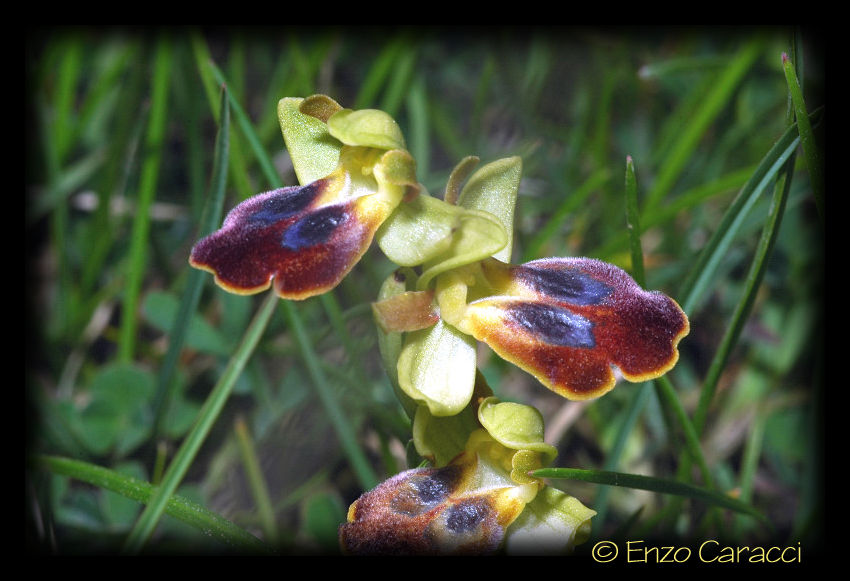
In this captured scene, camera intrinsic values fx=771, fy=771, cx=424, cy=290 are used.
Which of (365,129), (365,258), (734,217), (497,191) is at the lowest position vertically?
(365,258)

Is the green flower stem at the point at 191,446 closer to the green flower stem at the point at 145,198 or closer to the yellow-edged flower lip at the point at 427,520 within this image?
the yellow-edged flower lip at the point at 427,520

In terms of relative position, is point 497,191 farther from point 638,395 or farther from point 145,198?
point 145,198

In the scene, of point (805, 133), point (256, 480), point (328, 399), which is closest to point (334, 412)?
point (328, 399)

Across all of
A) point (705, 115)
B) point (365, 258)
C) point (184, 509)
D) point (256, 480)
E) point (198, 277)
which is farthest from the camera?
point (705, 115)

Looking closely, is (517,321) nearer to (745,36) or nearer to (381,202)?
(381,202)

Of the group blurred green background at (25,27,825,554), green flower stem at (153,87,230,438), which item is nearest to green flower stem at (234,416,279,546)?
blurred green background at (25,27,825,554)

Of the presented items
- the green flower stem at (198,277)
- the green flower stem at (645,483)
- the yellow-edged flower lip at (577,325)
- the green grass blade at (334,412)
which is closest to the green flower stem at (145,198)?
the green flower stem at (198,277)

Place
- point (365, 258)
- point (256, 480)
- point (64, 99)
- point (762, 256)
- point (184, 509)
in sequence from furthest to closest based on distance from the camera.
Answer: point (64, 99)
point (365, 258)
point (256, 480)
point (762, 256)
point (184, 509)
